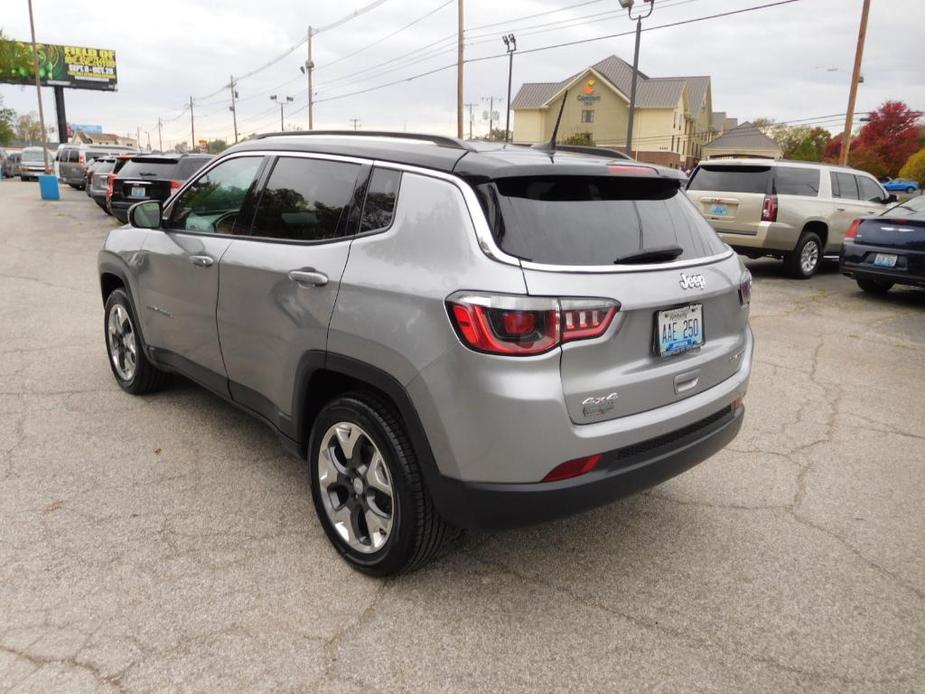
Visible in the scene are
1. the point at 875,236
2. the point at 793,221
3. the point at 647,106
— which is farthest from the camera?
the point at 647,106

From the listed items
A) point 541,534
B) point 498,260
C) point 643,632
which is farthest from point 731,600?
point 498,260

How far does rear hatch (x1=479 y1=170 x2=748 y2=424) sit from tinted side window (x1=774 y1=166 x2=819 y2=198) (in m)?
9.10

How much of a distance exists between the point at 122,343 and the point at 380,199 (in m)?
3.17

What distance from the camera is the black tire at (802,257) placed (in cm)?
1145

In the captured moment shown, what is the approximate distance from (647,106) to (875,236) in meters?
52.7

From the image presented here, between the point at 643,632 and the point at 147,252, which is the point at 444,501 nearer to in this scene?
the point at 643,632

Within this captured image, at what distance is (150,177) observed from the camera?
1368cm

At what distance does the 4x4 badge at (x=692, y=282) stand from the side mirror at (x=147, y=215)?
127 inches

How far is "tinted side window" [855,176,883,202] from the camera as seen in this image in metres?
12.4

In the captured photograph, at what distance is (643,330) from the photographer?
2.60 m

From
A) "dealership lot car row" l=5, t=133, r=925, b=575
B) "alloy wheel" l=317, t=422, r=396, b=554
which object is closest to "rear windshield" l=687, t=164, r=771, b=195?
"dealership lot car row" l=5, t=133, r=925, b=575

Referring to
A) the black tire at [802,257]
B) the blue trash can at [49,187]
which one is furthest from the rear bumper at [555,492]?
the blue trash can at [49,187]

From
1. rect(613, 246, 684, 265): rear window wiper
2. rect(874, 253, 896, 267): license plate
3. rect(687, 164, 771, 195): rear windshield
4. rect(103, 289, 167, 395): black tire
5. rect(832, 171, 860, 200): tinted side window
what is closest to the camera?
rect(613, 246, 684, 265): rear window wiper

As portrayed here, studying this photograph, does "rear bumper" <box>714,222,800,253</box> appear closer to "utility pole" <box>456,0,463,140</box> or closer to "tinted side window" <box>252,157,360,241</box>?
"tinted side window" <box>252,157,360,241</box>
